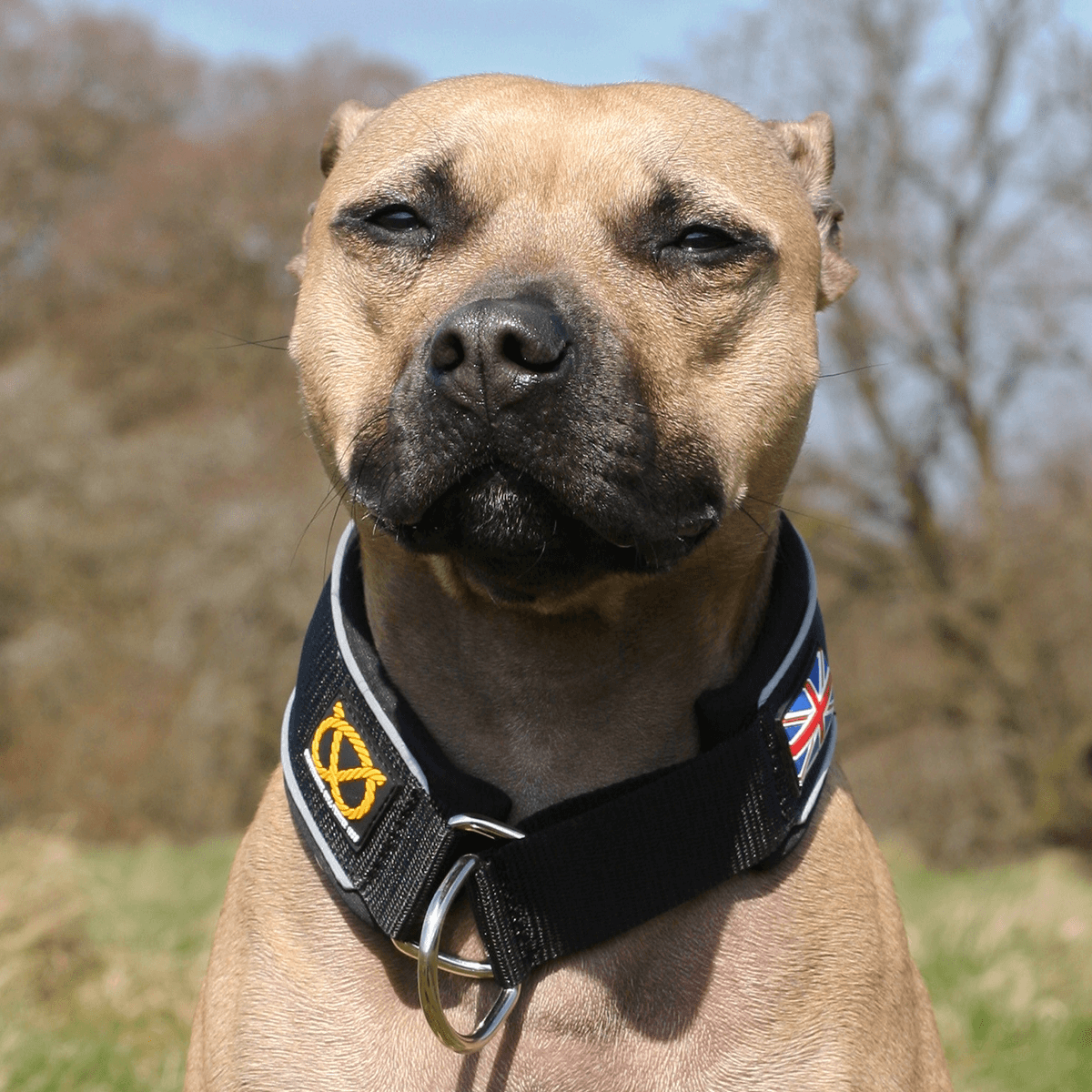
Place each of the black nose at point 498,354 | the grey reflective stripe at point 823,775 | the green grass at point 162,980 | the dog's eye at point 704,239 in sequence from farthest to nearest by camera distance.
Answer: the green grass at point 162,980 → the dog's eye at point 704,239 → the grey reflective stripe at point 823,775 → the black nose at point 498,354

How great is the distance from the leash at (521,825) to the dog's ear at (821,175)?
1213 mm

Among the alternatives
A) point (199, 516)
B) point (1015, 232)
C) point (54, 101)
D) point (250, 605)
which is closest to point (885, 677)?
point (1015, 232)

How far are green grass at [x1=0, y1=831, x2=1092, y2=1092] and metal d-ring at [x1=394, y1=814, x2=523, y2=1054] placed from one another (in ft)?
7.43

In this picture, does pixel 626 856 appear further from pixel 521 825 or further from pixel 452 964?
pixel 452 964

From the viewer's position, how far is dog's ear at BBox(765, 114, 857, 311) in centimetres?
312

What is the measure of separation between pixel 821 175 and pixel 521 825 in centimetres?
191

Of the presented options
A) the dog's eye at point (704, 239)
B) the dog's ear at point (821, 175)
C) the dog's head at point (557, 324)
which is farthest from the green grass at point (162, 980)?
the dog's ear at point (821, 175)

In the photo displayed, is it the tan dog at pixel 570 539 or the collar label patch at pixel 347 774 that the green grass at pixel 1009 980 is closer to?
the tan dog at pixel 570 539

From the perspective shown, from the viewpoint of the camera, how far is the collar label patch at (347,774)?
221cm

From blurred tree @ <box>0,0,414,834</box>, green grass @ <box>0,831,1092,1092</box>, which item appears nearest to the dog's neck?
green grass @ <box>0,831,1092,1092</box>

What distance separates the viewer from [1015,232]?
42.8ft

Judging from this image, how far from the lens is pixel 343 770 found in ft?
7.41

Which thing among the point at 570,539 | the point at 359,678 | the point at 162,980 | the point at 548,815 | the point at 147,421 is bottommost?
the point at 147,421

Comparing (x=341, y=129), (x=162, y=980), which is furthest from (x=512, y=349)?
(x=162, y=980)
